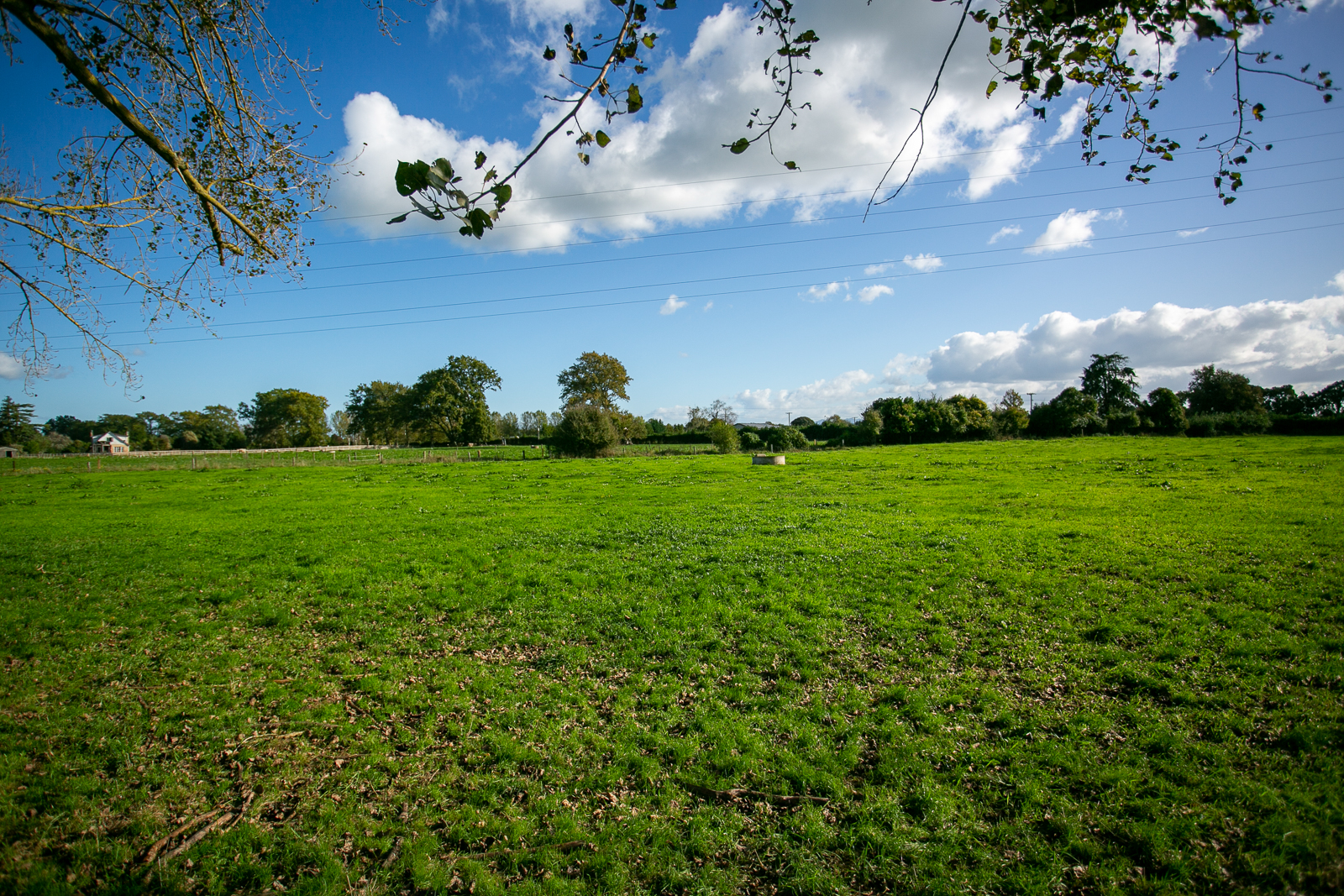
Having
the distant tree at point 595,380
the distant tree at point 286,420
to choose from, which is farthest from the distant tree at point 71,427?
the distant tree at point 595,380

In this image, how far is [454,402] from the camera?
8638 cm

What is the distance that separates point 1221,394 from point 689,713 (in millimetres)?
96520

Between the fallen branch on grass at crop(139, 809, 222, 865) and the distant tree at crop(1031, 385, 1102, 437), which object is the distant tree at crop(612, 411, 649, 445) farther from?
the fallen branch on grass at crop(139, 809, 222, 865)

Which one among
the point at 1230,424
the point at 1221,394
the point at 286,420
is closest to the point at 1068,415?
the point at 1230,424

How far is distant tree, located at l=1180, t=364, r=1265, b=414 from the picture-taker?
222 feet

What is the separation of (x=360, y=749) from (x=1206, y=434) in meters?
74.1

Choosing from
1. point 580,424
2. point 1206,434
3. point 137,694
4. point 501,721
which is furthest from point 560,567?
point 1206,434

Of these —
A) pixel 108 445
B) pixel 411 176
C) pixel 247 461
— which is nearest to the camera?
pixel 411 176

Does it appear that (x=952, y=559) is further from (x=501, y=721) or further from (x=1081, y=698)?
(x=501, y=721)

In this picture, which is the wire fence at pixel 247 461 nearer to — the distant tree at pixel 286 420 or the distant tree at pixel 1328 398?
the distant tree at pixel 286 420

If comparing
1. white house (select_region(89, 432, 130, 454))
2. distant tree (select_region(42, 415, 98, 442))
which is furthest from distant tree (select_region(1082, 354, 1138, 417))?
distant tree (select_region(42, 415, 98, 442))

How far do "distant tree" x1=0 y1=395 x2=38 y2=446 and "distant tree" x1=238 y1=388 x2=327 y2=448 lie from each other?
100ft

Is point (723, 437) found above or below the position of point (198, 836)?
above

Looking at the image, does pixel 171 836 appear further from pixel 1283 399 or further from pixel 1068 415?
pixel 1283 399
